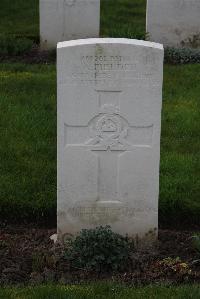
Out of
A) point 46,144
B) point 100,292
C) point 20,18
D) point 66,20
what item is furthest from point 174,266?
point 20,18

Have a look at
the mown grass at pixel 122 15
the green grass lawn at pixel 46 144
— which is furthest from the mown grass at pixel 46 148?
the mown grass at pixel 122 15

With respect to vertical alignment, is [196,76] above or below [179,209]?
above

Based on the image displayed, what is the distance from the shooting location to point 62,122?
5.20 metres

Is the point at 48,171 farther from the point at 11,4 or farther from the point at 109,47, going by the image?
the point at 11,4

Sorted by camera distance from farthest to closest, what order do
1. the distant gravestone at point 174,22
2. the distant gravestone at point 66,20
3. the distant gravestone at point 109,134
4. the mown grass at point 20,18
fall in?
1. the mown grass at point 20,18
2. the distant gravestone at point 66,20
3. the distant gravestone at point 174,22
4. the distant gravestone at point 109,134

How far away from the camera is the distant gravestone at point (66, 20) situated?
13.1 meters

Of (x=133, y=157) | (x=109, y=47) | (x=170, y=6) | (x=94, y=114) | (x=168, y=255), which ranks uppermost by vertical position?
(x=170, y=6)

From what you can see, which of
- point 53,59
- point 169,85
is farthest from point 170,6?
point 169,85

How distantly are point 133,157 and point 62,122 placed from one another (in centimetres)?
60

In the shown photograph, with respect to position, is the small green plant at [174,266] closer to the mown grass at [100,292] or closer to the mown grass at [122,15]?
the mown grass at [100,292]

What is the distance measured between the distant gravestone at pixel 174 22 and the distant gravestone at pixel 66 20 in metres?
1.07

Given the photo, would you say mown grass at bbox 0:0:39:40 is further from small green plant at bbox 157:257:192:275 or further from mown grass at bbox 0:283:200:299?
mown grass at bbox 0:283:200:299

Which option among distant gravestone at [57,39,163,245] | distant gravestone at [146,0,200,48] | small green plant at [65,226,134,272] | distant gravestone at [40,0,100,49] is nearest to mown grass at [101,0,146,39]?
distant gravestone at [40,0,100,49]

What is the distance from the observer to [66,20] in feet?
43.6
